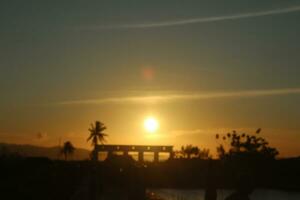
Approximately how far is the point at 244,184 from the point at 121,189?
49.5ft

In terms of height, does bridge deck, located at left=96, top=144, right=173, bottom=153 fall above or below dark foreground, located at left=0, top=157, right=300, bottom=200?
above

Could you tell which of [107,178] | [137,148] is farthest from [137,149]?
[107,178]

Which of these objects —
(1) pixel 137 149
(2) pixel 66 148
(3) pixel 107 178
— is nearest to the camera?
(3) pixel 107 178

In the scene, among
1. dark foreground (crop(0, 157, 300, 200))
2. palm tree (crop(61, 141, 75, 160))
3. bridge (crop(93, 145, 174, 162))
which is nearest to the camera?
dark foreground (crop(0, 157, 300, 200))

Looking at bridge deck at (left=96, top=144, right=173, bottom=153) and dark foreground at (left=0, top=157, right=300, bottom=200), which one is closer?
dark foreground at (left=0, top=157, right=300, bottom=200)

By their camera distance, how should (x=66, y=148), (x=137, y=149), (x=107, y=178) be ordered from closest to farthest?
(x=107, y=178), (x=137, y=149), (x=66, y=148)

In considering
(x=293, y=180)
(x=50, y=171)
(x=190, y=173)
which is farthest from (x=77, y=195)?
(x=293, y=180)

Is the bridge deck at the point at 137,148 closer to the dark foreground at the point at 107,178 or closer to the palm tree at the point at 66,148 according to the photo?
the dark foreground at the point at 107,178

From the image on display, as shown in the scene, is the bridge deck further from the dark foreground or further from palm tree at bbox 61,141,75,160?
palm tree at bbox 61,141,75,160

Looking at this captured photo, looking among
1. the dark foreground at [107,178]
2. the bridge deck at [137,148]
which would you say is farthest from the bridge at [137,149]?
the dark foreground at [107,178]

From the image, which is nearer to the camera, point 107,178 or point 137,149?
point 107,178

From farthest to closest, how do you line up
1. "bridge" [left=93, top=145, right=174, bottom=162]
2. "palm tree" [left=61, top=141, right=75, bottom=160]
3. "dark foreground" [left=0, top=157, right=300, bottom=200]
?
"palm tree" [left=61, top=141, right=75, bottom=160]
"bridge" [left=93, top=145, right=174, bottom=162]
"dark foreground" [left=0, top=157, right=300, bottom=200]

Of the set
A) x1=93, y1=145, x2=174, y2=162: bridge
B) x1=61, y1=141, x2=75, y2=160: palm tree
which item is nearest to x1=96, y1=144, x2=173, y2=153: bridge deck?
x1=93, y1=145, x2=174, y2=162: bridge

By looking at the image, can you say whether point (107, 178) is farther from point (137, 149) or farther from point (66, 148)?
point (66, 148)
